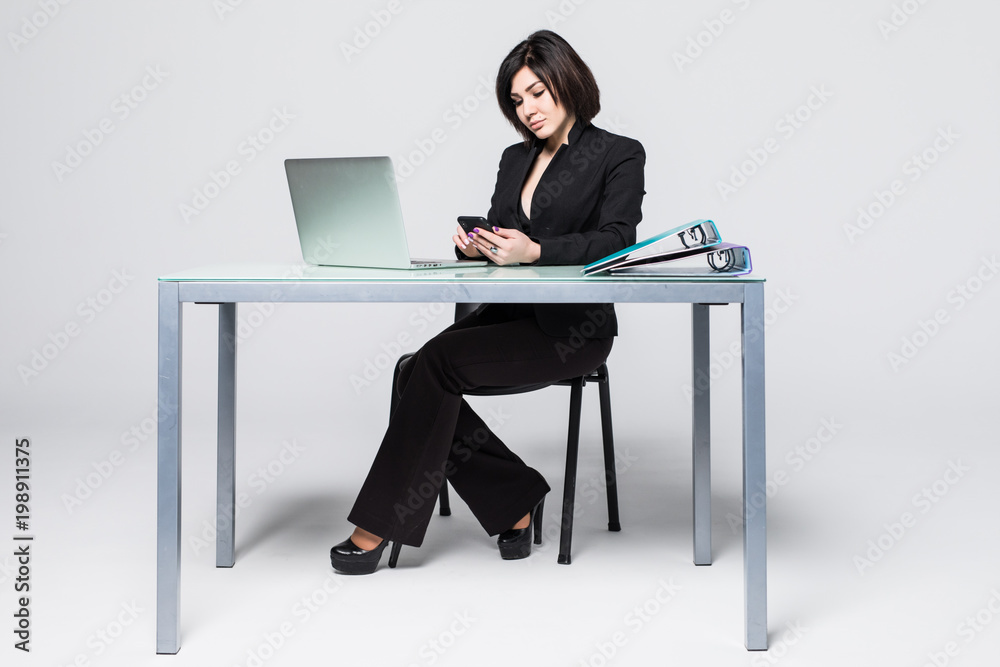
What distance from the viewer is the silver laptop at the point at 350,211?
5.84 ft

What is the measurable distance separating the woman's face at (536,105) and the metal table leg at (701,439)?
528mm

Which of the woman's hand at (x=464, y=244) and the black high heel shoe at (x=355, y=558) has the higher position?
the woman's hand at (x=464, y=244)

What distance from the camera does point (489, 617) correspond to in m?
1.91

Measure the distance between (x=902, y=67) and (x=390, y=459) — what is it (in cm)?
290

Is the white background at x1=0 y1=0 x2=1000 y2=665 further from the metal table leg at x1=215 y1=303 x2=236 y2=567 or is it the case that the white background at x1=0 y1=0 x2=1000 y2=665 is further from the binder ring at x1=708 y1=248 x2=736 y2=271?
the binder ring at x1=708 y1=248 x2=736 y2=271

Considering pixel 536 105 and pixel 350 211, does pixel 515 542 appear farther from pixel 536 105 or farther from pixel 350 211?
pixel 536 105

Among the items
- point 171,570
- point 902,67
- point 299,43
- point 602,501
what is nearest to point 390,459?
point 171,570

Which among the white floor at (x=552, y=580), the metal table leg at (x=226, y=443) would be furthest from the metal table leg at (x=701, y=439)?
the metal table leg at (x=226, y=443)

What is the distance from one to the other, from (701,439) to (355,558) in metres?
→ 0.79

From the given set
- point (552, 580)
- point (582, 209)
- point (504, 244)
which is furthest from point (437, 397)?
point (582, 209)

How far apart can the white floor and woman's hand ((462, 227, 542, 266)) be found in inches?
26.8

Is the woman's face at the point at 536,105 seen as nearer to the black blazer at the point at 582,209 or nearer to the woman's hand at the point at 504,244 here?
the black blazer at the point at 582,209

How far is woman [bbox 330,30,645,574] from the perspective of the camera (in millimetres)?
2045

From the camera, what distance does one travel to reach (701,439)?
222cm
